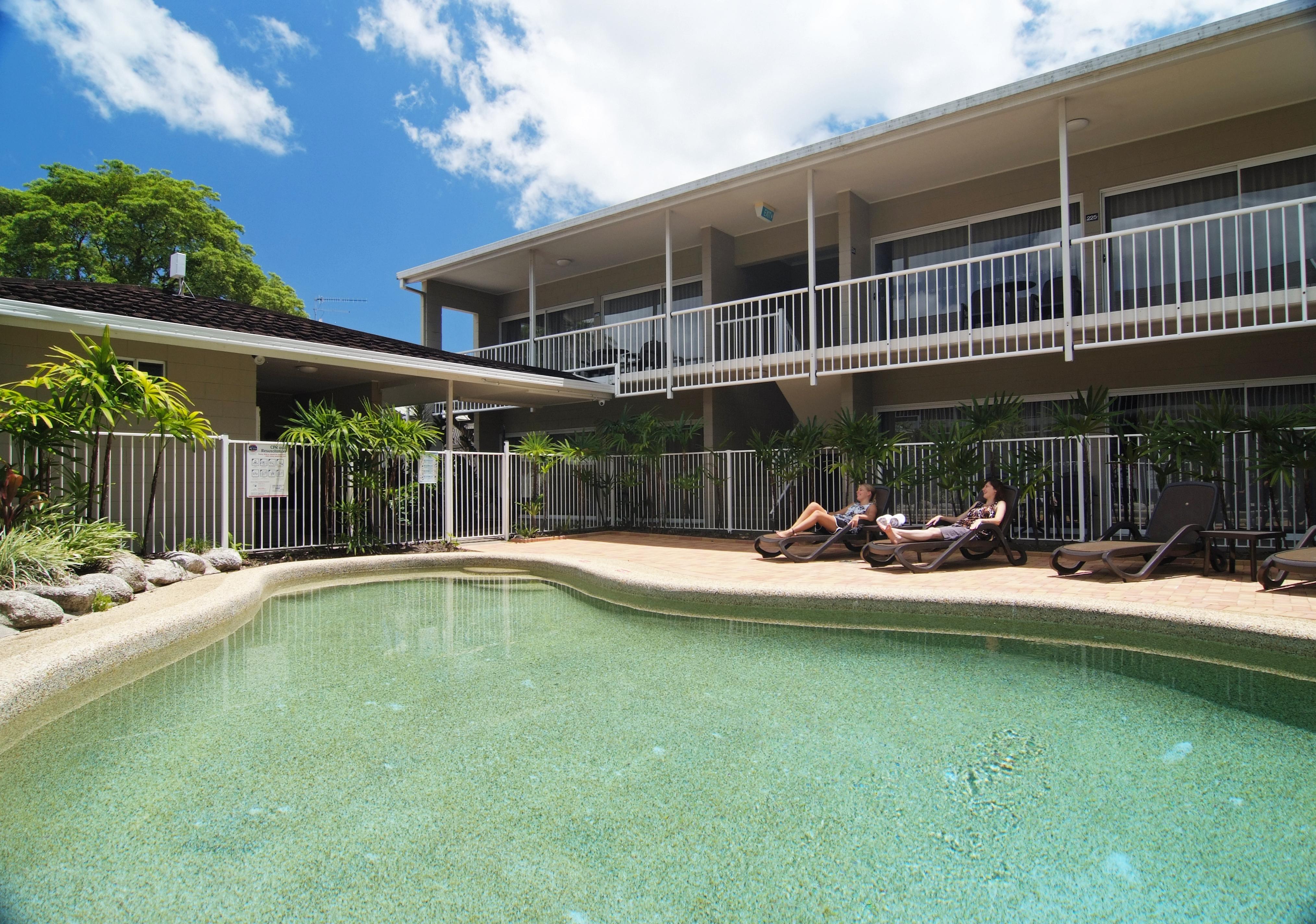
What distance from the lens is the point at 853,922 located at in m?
2.12


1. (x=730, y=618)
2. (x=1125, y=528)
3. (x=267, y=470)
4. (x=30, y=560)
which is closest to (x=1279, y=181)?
(x=1125, y=528)

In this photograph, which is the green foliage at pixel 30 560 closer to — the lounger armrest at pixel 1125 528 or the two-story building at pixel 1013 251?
the two-story building at pixel 1013 251

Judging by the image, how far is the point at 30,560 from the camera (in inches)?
222

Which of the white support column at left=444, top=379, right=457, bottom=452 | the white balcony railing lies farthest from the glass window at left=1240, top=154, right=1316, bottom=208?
the white support column at left=444, top=379, right=457, bottom=452

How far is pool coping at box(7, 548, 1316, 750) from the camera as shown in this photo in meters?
3.97

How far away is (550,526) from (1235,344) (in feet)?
33.8

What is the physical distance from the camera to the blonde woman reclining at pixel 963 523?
7512mm

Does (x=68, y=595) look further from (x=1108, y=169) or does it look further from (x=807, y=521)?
(x=1108, y=169)

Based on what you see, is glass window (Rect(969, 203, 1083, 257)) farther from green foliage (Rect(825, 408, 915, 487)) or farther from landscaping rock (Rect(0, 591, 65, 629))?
landscaping rock (Rect(0, 591, 65, 629))

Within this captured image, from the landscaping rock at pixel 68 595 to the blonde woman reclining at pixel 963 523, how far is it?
6920 mm

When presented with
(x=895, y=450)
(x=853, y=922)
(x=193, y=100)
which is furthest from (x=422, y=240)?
(x=853, y=922)

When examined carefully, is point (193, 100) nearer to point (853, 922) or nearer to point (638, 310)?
point (638, 310)

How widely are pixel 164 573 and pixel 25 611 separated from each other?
2029 mm

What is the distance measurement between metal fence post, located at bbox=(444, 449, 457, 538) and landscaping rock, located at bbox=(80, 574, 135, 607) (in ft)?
15.7
